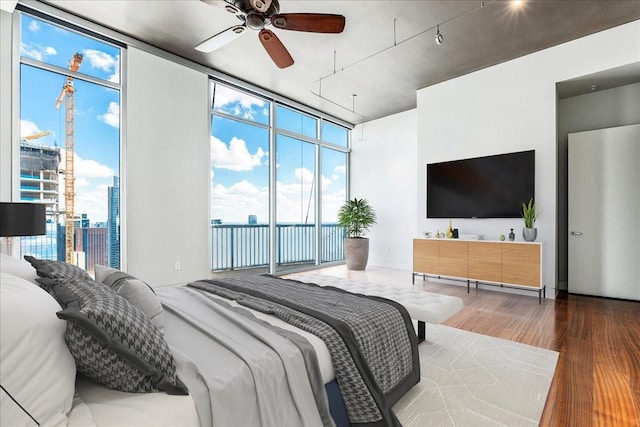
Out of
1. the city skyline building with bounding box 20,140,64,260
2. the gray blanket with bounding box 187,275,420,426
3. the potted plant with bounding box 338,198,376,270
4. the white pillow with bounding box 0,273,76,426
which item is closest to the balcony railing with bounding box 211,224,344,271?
the potted plant with bounding box 338,198,376,270

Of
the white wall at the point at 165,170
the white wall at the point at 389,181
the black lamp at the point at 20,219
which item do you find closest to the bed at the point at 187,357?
the black lamp at the point at 20,219

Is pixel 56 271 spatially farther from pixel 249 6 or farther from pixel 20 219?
pixel 249 6

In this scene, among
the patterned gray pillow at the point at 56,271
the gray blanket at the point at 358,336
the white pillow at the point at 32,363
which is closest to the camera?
the white pillow at the point at 32,363

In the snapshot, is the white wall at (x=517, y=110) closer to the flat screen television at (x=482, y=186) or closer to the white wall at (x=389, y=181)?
the flat screen television at (x=482, y=186)

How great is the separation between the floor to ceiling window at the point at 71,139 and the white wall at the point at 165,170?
20 cm

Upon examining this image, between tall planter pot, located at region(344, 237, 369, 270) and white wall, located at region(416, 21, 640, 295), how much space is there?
1.37m

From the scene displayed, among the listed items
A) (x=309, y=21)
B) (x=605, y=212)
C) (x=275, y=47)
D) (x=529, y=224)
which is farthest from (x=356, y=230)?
(x=309, y=21)

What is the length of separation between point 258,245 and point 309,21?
4.10 meters

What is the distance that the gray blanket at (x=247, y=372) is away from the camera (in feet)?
3.38

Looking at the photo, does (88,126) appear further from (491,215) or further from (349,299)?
(491,215)

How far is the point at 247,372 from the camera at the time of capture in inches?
44.1

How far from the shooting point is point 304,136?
635 centimetres

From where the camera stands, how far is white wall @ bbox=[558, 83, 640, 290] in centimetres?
425

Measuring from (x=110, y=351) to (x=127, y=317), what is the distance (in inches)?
4.5
